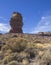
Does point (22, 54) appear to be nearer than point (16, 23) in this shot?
Yes

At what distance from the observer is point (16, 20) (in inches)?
2389

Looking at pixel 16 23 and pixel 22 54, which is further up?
pixel 16 23

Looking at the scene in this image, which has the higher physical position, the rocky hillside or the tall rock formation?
the tall rock formation

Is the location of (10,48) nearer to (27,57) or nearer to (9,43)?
(9,43)

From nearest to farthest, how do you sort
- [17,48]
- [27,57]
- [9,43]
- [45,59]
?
1. [45,59]
2. [27,57]
3. [17,48]
4. [9,43]

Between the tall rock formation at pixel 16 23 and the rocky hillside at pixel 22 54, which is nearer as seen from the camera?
the rocky hillside at pixel 22 54

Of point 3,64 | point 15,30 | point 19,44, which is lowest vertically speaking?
point 3,64

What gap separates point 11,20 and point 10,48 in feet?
98.9

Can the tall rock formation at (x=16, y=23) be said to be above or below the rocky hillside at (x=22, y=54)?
above

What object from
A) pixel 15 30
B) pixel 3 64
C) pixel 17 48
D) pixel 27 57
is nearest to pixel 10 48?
pixel 17 48

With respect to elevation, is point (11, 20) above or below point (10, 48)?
above

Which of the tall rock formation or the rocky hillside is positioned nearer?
the rocky hillside

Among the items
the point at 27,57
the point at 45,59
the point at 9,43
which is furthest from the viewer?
the point at 9,43

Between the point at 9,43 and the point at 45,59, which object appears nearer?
the point at 45,59
